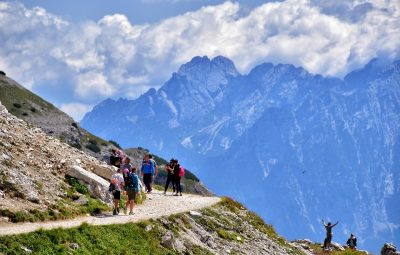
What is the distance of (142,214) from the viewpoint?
36250 mm

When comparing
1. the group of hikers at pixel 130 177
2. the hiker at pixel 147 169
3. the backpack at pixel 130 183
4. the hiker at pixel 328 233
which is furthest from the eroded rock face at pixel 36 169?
the hiker at pixel 328 233

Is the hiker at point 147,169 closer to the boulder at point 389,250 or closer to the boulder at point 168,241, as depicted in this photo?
the boulder at point 168,241

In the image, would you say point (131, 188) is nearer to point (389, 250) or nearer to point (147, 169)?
point (147, 169)

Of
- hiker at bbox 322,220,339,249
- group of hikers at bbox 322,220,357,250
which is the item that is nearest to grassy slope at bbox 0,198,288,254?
hiker at bbox 322,220,339,249

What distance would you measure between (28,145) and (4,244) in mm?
15895

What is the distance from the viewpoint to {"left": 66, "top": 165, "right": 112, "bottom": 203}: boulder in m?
37.3

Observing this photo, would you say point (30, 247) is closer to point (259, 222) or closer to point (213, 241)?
point (213, 241)

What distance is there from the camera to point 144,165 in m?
47.8

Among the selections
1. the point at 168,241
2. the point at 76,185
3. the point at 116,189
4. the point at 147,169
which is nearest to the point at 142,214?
the point at 116,189

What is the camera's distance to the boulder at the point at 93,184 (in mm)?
37281

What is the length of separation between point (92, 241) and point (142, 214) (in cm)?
891

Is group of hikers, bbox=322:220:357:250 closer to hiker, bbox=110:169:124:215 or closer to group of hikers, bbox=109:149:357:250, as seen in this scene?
group of hikers, bbox=109:149:357:250

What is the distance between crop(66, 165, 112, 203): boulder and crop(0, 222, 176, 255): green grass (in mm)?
5952

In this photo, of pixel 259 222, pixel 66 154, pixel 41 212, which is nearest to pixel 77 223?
pixel 41 212
